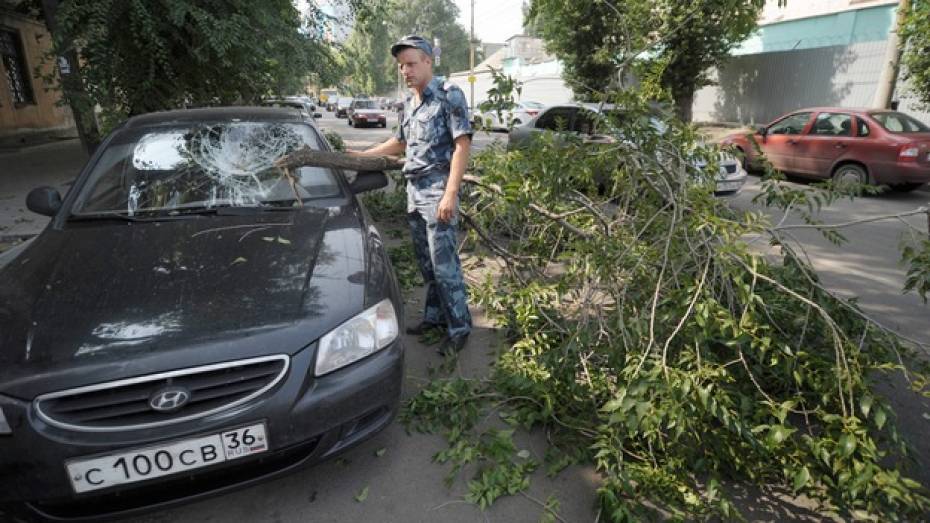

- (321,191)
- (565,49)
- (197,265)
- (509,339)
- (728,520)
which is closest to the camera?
(728,520)

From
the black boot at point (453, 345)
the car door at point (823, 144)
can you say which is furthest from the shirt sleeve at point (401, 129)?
the car door at point (823, 144)

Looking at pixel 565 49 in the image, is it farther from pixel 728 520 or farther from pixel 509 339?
pixel 728 520

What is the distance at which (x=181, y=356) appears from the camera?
67.2 inches

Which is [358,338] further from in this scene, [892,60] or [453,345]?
[892,60]

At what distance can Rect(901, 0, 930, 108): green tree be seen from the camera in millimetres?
8500

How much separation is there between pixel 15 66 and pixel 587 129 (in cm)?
1865

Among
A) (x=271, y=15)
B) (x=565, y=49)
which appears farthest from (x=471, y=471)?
(x=565, y=49)

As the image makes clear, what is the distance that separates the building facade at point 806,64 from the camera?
14234mm

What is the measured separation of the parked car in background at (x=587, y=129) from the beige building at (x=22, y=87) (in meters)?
13.6

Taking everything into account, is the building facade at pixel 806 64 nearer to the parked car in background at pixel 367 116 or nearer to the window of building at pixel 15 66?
the parked car in background at pixel 367 116

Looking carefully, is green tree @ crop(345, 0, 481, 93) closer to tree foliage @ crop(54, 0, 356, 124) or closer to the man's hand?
tree foliage @ crop(54, 0, 356, 124)

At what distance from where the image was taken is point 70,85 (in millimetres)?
7008

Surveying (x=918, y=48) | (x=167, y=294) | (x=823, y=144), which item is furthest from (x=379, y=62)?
(x=167, y=294)

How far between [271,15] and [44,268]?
6347 millimetres
